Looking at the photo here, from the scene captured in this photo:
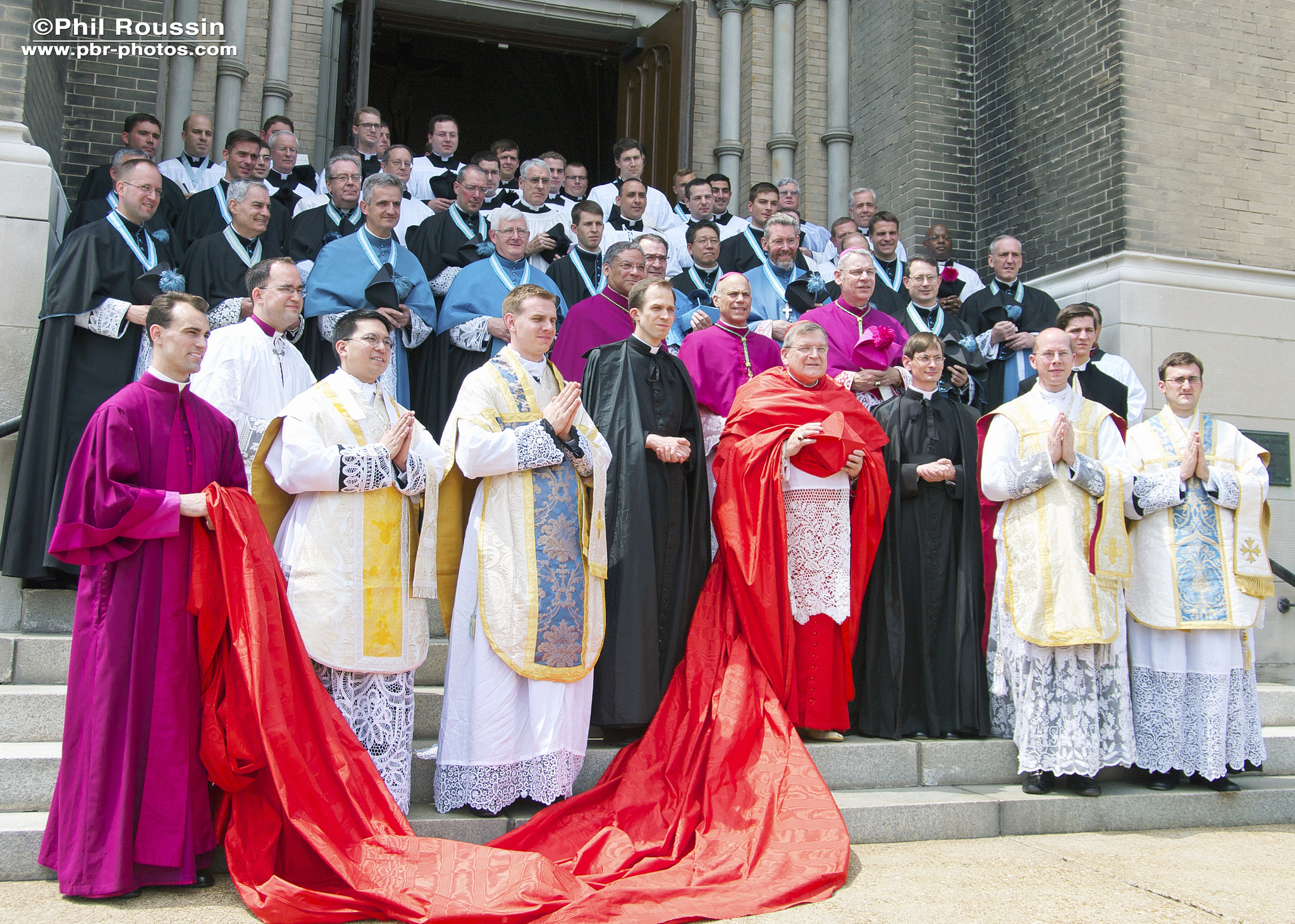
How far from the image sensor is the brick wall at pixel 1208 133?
805 centimetres

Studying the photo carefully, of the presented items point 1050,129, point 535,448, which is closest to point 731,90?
point 1050,129

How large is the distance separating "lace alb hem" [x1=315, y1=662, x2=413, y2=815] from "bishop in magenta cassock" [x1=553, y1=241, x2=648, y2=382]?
2.40 meters

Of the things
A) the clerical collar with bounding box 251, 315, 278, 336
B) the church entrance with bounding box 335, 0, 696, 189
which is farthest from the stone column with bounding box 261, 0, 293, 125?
the clerical collar with bounding box 251, 315, 278, 336

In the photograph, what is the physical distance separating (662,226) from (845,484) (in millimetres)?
4819

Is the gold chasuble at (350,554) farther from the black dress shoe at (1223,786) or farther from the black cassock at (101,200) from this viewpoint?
the black dress shoe at (1223,786)

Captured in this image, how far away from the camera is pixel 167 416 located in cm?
375

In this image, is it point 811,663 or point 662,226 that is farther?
point 662,226

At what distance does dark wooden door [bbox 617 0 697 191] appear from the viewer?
34.1 ft

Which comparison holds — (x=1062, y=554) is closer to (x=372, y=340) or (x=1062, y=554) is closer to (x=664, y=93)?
(x=372, y=340)

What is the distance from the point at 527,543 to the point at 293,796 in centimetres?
123

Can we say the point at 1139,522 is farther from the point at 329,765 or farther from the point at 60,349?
the point at 60,349

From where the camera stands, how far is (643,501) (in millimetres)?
4625

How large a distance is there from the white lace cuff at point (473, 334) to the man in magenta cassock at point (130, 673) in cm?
266

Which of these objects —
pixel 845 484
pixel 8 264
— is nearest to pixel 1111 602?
pixel 845 484
